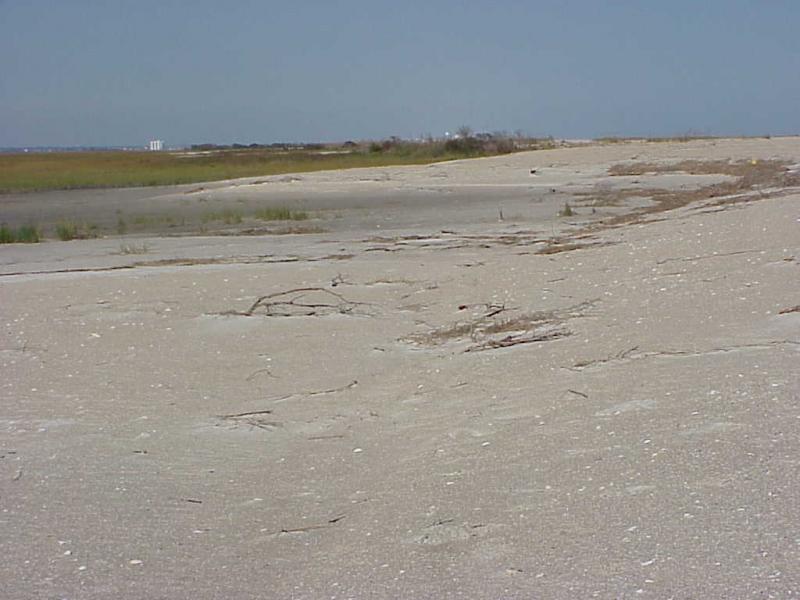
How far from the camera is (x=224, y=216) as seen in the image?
1313 inches

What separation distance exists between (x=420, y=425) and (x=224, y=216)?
1061 inches

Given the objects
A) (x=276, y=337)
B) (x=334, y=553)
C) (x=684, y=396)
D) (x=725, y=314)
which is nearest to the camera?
(x=334, y=553)

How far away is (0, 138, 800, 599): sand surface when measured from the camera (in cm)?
466

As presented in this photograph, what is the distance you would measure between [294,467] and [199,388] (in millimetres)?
2674

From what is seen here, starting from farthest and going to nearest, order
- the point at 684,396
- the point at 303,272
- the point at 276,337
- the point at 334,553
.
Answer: the point at 303,272, the point at 276,337, the point at 684,396, the point at 334,553

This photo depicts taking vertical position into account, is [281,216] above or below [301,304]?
above

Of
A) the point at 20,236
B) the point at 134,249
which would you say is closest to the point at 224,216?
the point at 20,236

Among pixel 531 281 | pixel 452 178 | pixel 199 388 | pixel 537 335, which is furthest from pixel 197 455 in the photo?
pixel 452 178

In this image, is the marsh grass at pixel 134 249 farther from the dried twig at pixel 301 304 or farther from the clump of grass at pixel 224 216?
the dried twig at pixel 301 304

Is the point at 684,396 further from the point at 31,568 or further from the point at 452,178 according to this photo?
the point at 452,178

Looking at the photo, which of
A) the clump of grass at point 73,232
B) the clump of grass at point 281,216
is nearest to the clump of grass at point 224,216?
the clump of grass at point 281,216

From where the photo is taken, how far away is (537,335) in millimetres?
9656

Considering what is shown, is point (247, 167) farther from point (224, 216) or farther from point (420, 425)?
point (420, 425)

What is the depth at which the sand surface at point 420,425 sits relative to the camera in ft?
15.3
